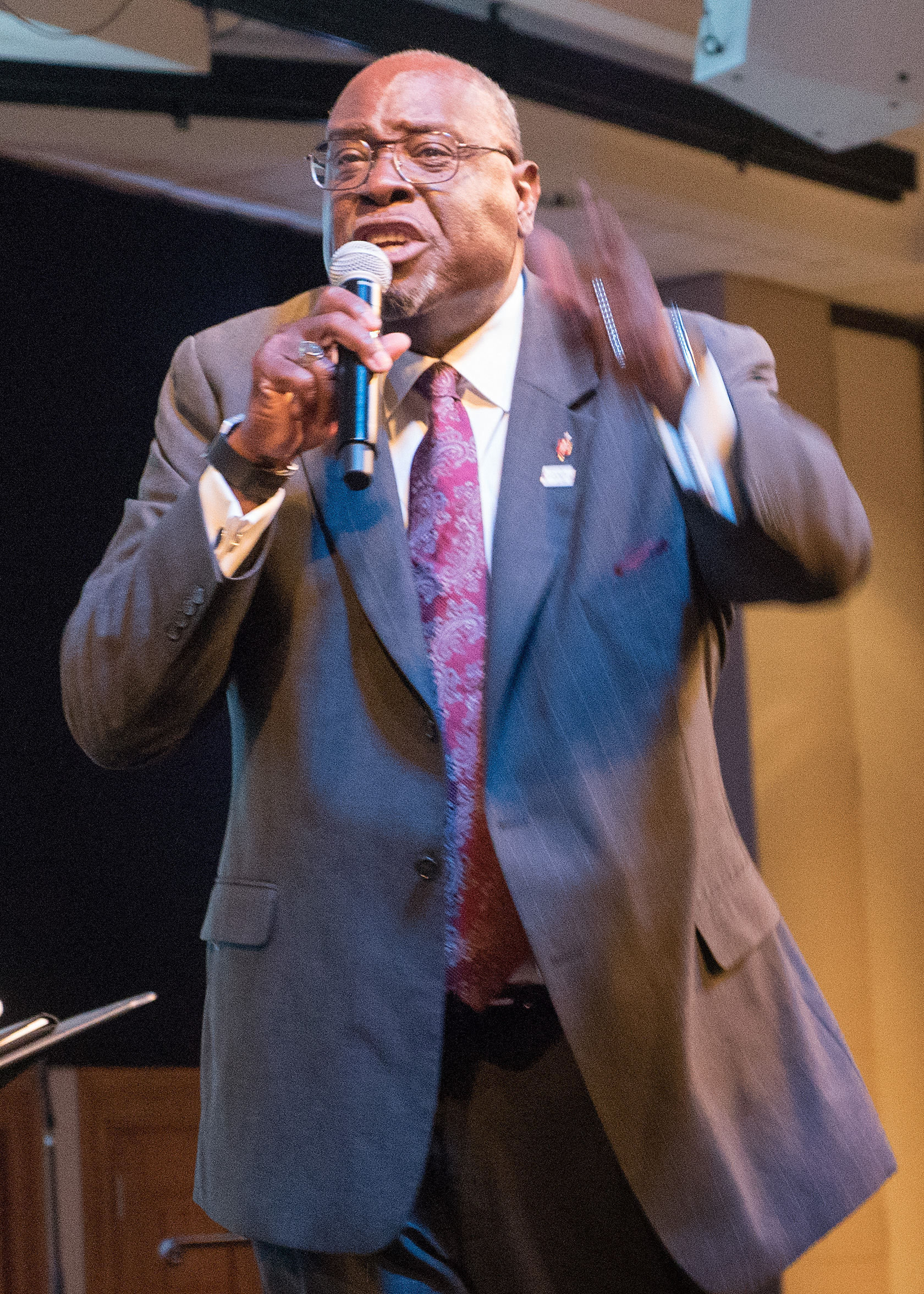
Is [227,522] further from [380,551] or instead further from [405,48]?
[405,48]

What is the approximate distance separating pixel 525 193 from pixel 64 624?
2721 mm

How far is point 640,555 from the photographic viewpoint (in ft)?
4.73

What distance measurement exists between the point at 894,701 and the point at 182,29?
142 inches

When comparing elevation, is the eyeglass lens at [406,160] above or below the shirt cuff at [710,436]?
above

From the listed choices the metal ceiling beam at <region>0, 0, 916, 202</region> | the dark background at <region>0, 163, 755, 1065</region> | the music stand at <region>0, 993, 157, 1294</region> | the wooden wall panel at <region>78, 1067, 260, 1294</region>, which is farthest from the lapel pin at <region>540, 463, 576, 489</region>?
the wooden wall panel at <region>78, 1067, 260, 1294</region>

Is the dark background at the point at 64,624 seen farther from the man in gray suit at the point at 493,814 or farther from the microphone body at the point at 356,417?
the microphone body at the point at 356,417

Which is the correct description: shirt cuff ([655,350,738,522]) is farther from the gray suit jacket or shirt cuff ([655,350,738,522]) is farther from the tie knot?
the tie knot

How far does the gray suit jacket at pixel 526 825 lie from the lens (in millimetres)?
1335

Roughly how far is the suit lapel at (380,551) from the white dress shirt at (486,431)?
1.3 inches

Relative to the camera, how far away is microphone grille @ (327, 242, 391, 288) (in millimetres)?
1417

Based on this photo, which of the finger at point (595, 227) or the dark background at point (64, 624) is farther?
the dark background at point (64, 624)

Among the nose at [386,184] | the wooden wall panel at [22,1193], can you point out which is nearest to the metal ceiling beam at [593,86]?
the nose at [386,184]

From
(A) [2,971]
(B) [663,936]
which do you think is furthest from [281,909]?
(A) [2,971]

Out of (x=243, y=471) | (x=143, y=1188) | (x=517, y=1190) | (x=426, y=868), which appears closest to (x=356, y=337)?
(x=243, y=471)
